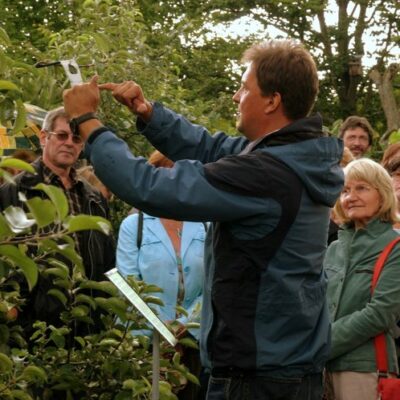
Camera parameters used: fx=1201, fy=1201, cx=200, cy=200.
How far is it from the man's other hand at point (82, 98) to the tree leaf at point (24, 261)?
1.16 meters

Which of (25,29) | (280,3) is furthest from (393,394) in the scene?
(280,3)

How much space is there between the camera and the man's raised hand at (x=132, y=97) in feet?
15.1

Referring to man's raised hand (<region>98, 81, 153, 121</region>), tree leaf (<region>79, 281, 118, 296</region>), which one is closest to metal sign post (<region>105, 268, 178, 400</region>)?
tree leaf (<region>79, 281, 118, 296</region>)

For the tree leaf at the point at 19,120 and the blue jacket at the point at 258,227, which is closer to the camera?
the tree leaf at the point at 19,120

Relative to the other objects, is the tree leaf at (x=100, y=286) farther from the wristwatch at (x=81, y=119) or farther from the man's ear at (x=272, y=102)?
the man's ear at (x=272, y=102)

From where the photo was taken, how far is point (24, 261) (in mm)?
2959

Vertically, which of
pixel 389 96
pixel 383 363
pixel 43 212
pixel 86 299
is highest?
pixel 43 212

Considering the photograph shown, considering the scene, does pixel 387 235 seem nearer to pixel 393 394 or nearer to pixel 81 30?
pixel 393 394

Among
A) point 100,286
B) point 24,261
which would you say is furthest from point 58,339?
point 24,261

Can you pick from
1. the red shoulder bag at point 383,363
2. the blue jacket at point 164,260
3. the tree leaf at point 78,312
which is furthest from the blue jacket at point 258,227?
the blue jacket at point 164,260

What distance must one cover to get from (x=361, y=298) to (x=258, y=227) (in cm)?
225

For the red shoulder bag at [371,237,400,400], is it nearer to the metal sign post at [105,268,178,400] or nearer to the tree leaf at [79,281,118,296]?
the tree leaf at [79,281,118,296]

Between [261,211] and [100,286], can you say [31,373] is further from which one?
[261,211]

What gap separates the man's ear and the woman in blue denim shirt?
8.45 feet
